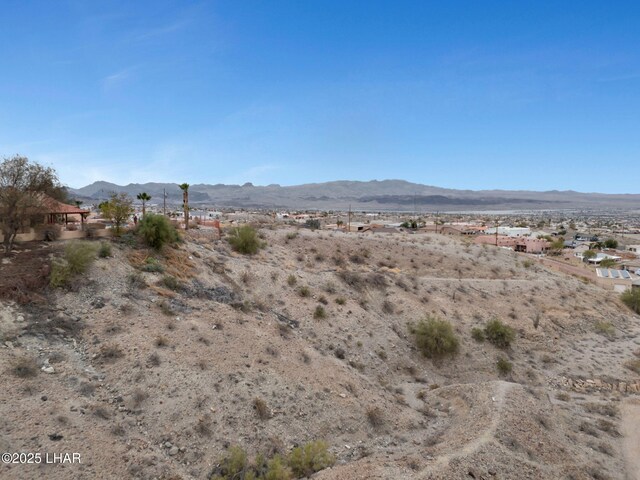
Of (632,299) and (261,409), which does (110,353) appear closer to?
(261,409)

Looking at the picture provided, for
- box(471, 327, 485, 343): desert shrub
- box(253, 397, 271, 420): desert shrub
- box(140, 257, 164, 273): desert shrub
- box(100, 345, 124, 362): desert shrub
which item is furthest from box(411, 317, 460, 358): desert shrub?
box(100, 345, 124, 362): desert shrub

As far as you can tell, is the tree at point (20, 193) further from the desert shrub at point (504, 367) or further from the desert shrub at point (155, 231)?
the desert shrub at point (504, 367)

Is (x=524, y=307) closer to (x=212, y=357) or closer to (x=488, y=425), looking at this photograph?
(x=488, y=425)

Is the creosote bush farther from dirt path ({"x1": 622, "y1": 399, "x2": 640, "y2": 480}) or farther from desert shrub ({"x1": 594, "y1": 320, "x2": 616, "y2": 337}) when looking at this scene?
desert shrub ({"x1": 594, "y1": 320, "x2": 616, "y2": 337})

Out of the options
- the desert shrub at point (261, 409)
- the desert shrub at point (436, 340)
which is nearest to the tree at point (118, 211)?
the desert shrub at point (261, 409)

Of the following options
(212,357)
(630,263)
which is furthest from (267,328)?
(630,263)

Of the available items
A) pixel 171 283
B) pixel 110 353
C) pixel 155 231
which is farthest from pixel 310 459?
pixel 155 231
